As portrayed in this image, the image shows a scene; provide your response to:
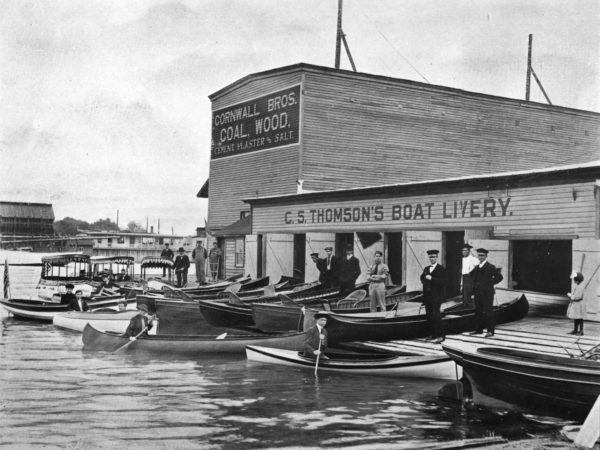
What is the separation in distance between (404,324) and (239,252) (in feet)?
67.8

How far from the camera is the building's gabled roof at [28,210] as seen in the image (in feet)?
329

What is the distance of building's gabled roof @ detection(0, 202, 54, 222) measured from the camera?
329 feet

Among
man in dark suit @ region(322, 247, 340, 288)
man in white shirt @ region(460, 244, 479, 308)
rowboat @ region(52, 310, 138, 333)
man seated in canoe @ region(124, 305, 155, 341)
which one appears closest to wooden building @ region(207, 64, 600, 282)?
man in dark suit @ region(322, 247, 340, 288)

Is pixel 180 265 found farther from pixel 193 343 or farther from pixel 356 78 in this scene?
pixel 193 343

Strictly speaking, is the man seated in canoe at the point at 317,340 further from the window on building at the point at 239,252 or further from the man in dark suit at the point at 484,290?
the window on building at the point at 239,252

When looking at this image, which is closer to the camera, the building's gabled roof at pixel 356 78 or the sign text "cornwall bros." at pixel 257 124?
the building's gabled roof at pixel 356 78

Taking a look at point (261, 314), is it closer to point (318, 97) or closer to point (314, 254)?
point (314, 254)

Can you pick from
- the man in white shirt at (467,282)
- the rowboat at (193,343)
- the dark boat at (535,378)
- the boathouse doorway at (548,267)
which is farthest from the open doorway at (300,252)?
the dark boat at (535,378)

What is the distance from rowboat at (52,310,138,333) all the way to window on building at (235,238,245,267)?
11.4 m

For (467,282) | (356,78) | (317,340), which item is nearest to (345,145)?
(356,78)

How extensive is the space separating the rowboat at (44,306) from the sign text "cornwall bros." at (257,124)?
10360mm

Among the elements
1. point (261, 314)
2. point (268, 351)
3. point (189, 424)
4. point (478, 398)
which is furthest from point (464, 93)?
point (189, 424)

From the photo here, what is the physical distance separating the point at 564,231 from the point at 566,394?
8.88 meters

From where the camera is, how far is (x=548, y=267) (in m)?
25.3
